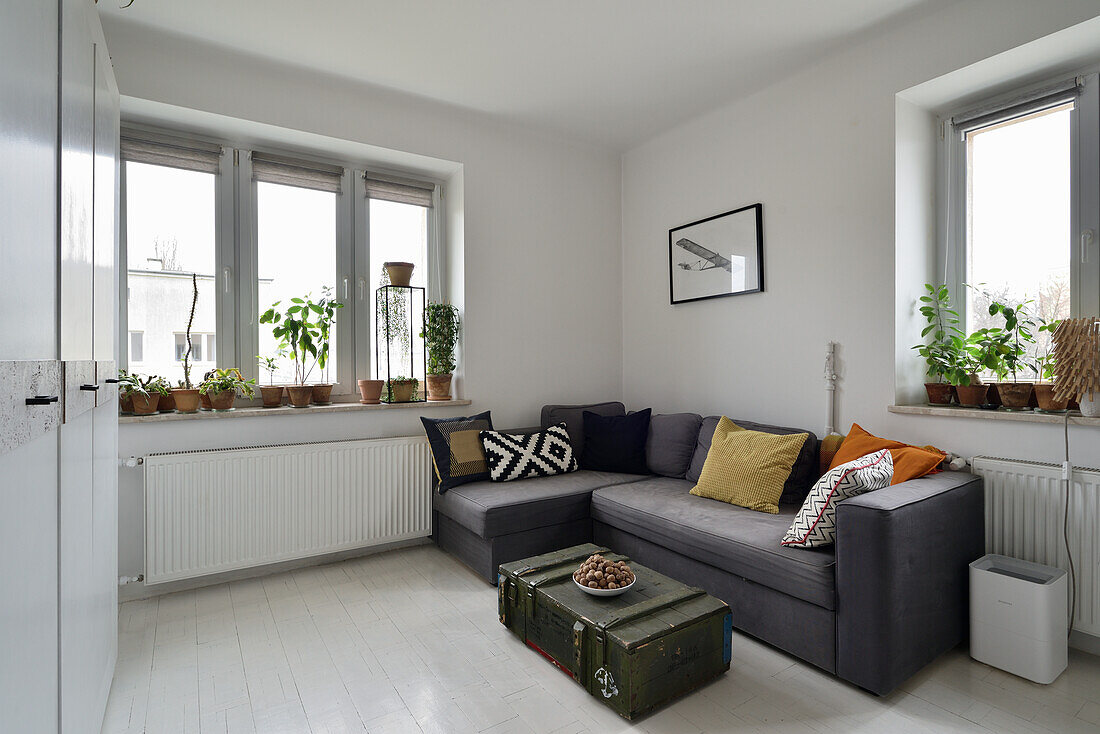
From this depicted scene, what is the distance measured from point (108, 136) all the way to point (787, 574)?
9.06 feet

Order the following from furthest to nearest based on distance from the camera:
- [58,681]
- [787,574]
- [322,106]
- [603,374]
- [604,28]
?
[603,374] < [322,106] < [604,28] < [787,574] < [58,681]

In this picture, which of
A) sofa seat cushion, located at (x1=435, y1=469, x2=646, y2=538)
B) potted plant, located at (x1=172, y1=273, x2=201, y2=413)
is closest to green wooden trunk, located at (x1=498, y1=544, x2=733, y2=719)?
sofa seat cushion, located at (x1=435, y1=469, x2=646, y2=538)

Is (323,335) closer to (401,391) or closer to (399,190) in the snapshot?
(401,391)

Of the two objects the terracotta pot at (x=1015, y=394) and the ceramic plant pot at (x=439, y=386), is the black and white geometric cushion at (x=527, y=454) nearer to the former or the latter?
the ceramic plant pot at (x=439, y=386)

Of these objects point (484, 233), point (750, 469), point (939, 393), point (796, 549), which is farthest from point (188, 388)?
point (939, 393)

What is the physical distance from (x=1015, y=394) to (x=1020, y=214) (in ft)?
2.82

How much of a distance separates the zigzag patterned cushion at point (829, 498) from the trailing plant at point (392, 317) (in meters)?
2.57

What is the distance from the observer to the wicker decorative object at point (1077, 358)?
2242mm

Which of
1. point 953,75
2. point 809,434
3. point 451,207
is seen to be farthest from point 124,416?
point 953,75

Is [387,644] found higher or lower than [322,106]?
lower

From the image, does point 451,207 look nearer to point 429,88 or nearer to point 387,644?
point 429,88

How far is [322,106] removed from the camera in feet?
10.9

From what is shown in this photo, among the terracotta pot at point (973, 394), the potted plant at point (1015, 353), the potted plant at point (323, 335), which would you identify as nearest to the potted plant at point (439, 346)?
the potted plant at point (323, 335)

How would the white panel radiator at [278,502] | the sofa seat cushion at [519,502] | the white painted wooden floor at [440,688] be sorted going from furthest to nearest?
the sofa seat cushion at [519,502] < the white panel radiator at [278,502] < the white painted wooden floor at [440,688]
